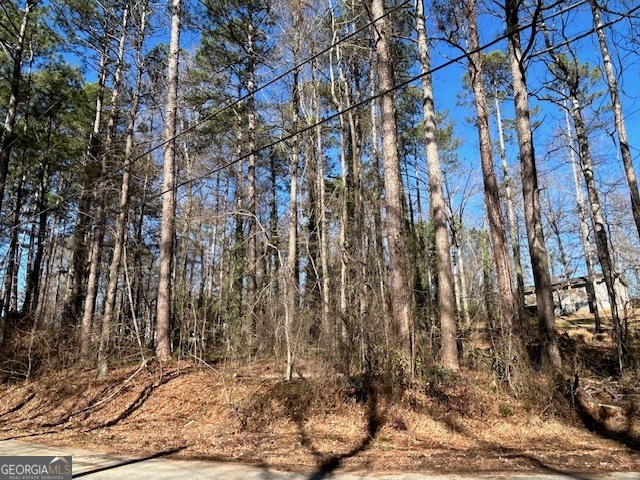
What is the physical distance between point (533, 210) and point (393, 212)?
11.8ft

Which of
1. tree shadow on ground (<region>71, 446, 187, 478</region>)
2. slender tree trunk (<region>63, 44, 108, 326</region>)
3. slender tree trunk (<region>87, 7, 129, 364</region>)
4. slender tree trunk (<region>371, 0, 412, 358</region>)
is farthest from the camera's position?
slender tree trunk (<region>63, 44, 108, 326</region>)

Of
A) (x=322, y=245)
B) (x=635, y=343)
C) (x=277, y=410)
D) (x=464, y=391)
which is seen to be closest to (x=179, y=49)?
(x=322, y=245)

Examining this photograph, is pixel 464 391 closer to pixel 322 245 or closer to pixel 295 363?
pixel 295 363

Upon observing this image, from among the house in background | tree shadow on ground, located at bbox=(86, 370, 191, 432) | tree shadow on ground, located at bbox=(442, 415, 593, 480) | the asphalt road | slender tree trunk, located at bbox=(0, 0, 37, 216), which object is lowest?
tree shadow on ground, located at bbox=(442, 415, 593, 480)

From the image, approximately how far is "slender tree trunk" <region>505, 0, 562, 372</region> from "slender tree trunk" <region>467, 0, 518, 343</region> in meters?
0.56

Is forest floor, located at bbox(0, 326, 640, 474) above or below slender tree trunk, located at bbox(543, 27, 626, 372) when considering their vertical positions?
below

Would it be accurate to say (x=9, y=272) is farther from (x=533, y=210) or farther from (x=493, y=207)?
(x=533, y=210)

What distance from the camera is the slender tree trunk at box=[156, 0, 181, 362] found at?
10.5 m

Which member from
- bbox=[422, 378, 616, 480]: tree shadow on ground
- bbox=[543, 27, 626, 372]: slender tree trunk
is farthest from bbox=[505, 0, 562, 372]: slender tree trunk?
bbox=[422, 378, 616, 480]: tree shadow on ground

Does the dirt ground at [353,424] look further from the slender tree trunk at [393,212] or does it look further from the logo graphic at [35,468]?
the slender tree trunk at [393,212]

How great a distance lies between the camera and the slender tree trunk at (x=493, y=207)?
8.83 meters

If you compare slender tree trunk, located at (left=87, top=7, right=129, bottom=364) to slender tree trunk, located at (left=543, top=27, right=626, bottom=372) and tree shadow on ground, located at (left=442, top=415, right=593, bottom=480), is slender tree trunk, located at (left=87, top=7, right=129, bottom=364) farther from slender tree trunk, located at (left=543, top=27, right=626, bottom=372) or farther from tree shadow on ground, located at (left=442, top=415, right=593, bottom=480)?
slender tree trunk, located at (left=543, top=27, right=626, bottom=372)

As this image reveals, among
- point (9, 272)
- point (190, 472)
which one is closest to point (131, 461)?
point (190, 472)

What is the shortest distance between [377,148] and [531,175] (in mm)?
9167
